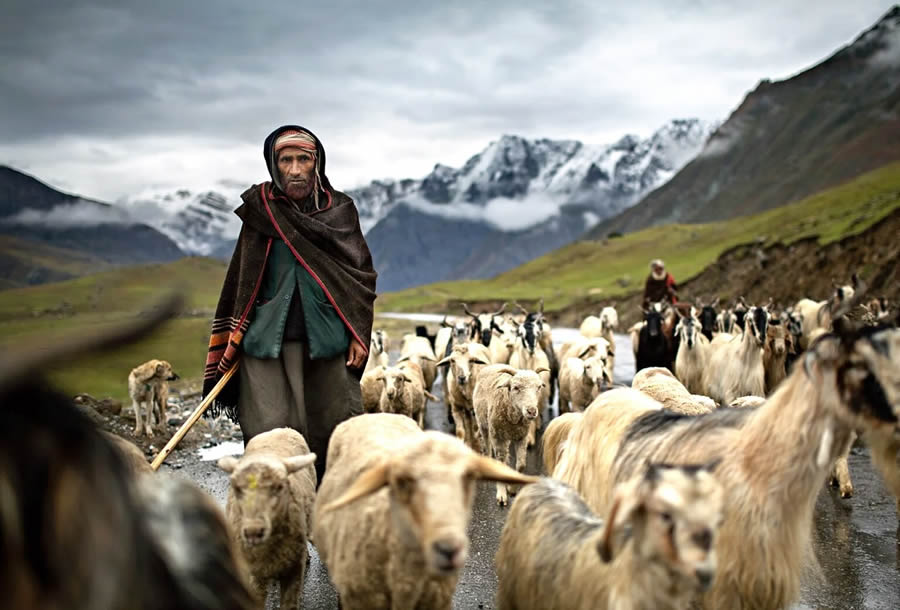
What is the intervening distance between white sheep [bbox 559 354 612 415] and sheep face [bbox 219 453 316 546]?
7.63 metres

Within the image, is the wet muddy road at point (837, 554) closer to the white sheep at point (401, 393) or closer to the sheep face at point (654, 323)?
the white sheep at point (401, 393)

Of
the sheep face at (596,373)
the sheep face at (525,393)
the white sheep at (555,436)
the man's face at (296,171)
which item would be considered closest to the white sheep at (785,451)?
the white sheep at (555,436)

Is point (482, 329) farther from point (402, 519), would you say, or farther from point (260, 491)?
point (402, 519)

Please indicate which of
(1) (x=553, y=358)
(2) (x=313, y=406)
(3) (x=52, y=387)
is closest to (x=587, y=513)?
(2) (x=313, y=406)

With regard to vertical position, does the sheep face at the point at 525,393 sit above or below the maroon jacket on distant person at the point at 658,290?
below

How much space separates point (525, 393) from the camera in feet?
28.1

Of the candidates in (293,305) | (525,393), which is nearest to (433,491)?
(293,305)

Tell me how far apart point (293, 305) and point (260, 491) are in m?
1.90

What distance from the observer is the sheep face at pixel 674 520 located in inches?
115

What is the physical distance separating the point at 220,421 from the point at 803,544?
Result: 36.7 ft

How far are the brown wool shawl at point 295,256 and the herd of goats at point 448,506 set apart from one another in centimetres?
92

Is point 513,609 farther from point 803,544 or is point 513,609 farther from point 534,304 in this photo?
point 534,304

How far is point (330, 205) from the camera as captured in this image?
6051mm

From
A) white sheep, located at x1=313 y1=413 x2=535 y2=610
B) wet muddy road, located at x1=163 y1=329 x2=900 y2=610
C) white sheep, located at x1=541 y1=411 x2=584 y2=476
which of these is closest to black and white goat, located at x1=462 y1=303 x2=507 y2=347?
wet muddy road, located at x1=163 y1=329 x2=900 y2=610
